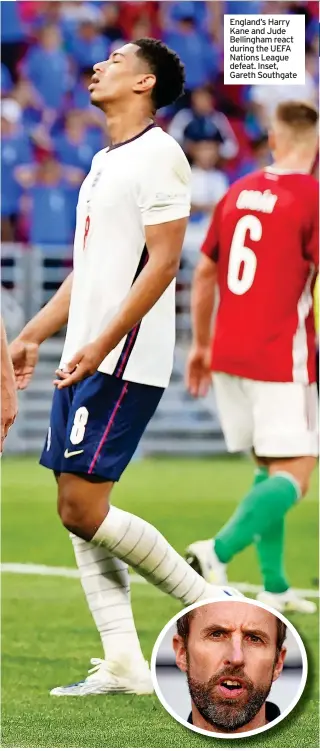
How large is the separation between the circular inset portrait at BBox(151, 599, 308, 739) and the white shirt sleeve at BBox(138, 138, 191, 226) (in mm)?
877

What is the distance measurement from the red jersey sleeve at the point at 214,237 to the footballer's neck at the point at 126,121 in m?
0.66

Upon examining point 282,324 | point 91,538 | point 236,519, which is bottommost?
point 236,519

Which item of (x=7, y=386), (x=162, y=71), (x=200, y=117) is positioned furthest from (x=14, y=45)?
(x=7, y=386)

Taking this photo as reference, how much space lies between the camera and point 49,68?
8.60 meters

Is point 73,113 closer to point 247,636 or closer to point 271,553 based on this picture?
point 271,553

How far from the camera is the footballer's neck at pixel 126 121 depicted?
10.2 feet

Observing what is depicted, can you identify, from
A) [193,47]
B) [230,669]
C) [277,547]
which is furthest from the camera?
[193,47]

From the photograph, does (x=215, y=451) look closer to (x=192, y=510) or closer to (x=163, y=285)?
(x=192, y=510)

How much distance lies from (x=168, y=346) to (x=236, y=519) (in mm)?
965

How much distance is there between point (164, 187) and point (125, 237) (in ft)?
0.47

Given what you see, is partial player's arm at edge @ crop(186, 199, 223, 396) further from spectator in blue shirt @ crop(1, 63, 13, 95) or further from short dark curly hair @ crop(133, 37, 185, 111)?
spectator in blue shirt @ crop(1, 63, 13, 95)

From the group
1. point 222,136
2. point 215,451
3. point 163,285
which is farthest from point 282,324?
point 215,451

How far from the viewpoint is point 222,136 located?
22.9 ft

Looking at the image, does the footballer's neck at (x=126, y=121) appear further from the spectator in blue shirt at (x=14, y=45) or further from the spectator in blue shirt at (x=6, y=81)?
the spectator in blue shirt at (x=6, y=81)
